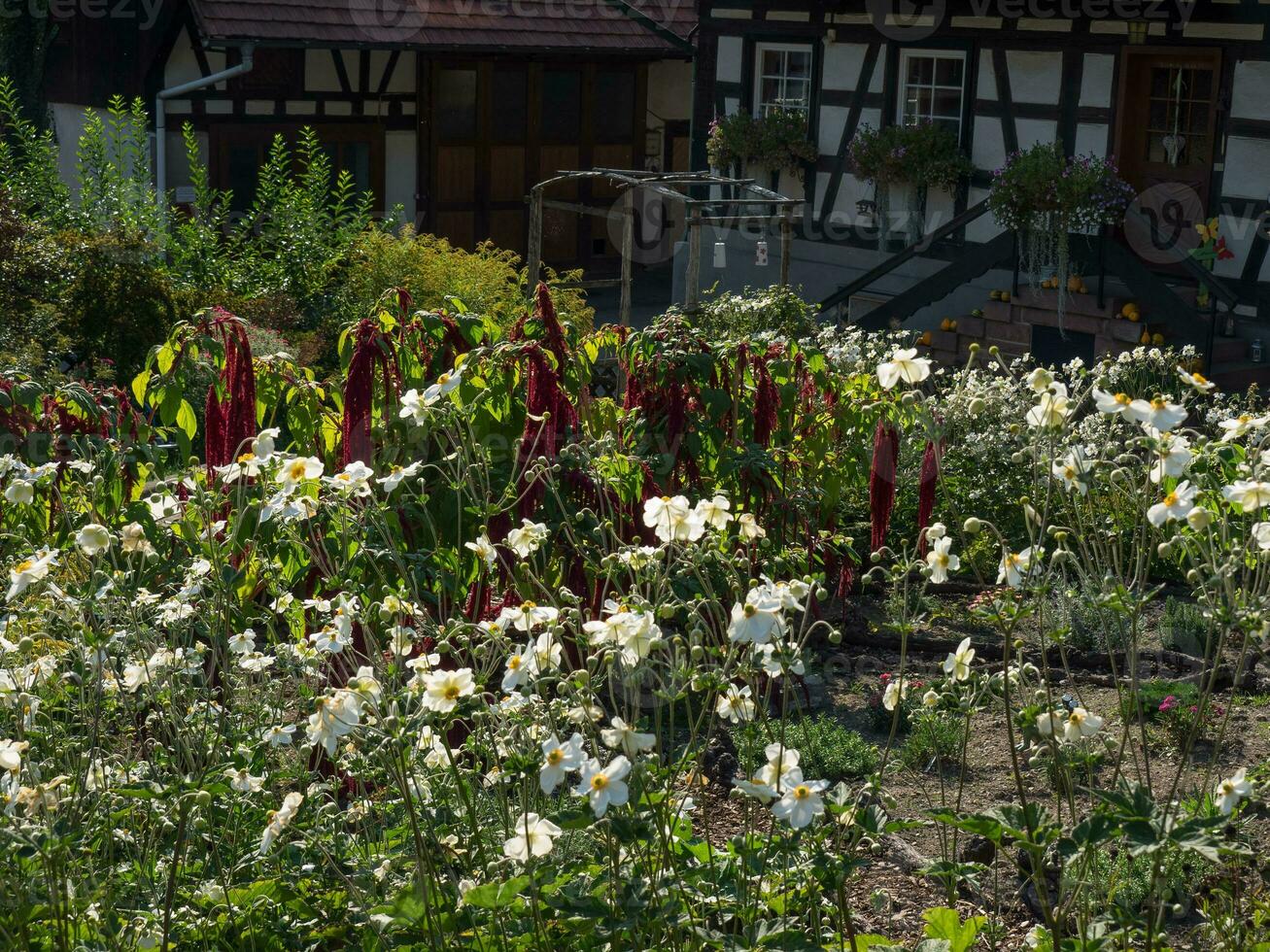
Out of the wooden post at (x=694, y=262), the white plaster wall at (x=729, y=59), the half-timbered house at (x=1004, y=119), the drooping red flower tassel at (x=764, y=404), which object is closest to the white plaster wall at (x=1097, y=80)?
the half-timbered house at (x=1004, y=119)

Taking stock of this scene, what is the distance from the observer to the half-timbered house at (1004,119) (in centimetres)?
1147

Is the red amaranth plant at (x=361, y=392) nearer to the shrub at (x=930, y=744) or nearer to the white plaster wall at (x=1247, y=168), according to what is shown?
the shrub at (x=930, y=744)

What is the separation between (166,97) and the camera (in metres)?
14.7

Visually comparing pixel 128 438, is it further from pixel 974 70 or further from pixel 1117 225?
pixel 974 70

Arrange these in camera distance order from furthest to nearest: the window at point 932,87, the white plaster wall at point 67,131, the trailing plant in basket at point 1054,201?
the white plaster wall at point 67,131 → the window at point 932,87 → the trailing plant in basket at point 1054,201

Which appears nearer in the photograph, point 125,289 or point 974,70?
point 125,289

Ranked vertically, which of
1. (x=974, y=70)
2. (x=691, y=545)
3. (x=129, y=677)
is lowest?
(x=129, y=677)

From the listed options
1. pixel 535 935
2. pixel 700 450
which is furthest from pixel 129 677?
pixel 700 450

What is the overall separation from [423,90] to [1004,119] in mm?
6366

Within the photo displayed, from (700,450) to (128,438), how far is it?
5.54 ft

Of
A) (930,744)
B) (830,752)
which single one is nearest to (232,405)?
(830,752)

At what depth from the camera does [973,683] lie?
9.42 feet

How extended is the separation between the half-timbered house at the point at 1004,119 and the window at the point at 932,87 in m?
0.02

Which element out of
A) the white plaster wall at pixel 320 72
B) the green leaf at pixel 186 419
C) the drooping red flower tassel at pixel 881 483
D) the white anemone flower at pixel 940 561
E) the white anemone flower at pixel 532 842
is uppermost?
the white plaster wall at pixel 320 72
